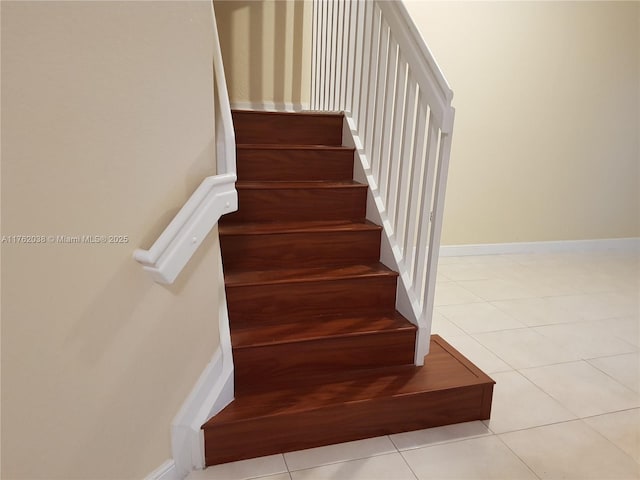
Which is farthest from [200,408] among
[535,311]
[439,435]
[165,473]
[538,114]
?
[538,114]

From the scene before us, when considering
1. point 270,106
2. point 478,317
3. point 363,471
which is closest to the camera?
point 363,471

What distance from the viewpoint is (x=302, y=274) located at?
2.23m

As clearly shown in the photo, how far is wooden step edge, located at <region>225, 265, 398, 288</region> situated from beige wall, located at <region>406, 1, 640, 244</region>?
8.25ft

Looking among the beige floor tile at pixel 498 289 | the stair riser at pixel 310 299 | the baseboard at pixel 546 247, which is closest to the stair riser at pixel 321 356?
the stair riser at pixel 310 299

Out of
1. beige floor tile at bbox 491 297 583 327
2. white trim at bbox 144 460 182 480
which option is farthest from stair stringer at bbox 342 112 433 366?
beige floor tile at bbox 491 297 583 327

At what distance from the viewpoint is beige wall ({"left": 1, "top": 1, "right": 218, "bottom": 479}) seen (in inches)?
45.5

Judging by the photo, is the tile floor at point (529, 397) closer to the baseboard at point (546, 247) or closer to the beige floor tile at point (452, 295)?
the beige floor tile at point (452, 295)

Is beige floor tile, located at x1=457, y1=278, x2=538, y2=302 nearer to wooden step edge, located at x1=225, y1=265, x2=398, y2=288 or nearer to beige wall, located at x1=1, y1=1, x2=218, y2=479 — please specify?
wooden step edge, located at x1=225, y1=265, x2=398, y2=288

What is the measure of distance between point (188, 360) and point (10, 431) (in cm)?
55

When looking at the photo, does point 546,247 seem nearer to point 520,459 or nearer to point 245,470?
point 520,459

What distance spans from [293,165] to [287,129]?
1.03ft

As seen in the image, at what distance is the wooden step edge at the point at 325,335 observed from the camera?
1916mm

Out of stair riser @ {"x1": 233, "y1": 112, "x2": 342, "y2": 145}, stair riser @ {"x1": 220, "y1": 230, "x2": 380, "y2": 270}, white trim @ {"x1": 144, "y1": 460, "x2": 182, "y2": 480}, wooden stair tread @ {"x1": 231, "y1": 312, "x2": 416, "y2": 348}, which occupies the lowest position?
white trim @ {"x1": 144, "y1": 460, "x2": 182, "y2": 480}

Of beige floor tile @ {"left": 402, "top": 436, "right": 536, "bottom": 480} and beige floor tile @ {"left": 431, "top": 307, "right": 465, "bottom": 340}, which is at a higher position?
beige floor tile @ {"left": 402, "top": 436, "right": 536, "bottom": 480}
